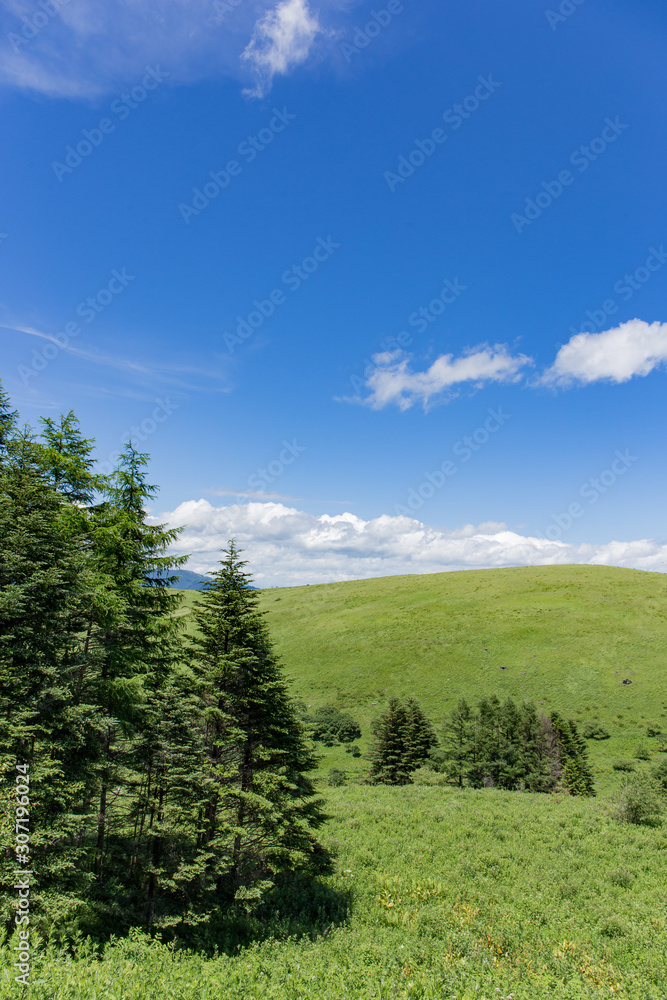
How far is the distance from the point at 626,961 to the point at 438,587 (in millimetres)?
128694

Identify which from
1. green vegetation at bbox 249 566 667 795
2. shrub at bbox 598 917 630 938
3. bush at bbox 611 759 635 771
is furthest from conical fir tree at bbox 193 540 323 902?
bush at bbox 611 759 635 771

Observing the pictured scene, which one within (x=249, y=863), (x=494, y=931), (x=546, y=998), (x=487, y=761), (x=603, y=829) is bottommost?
(x=487, y=761)

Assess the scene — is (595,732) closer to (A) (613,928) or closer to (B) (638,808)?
(B) (638,808)

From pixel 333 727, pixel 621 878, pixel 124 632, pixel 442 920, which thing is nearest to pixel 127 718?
pixel 124 632

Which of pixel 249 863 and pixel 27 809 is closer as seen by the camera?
pixel 27 809

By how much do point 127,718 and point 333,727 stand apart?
60253 mm

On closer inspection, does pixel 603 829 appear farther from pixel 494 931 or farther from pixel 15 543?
pixel 15 543

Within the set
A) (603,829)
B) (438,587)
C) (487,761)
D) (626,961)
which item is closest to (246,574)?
(626,961)

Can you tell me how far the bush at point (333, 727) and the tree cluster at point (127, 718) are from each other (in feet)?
175

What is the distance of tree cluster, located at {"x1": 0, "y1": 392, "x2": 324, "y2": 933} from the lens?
1239 centimetres

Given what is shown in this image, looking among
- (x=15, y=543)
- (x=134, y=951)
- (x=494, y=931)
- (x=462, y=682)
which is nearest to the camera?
(x=134, y=951)

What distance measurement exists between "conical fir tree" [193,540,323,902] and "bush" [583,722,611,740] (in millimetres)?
61984

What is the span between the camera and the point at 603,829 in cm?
2406

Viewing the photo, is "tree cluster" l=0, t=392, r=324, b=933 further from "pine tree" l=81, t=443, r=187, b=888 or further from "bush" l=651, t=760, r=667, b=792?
"bush" l=651, t=760, r=667, b=792
